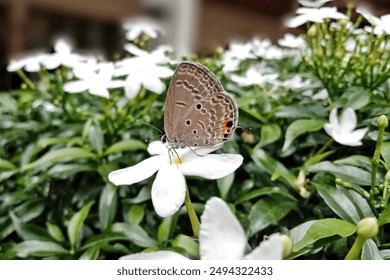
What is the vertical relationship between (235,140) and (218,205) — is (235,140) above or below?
below

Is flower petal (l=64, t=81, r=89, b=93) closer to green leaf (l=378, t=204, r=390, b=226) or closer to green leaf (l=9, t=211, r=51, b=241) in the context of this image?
green leaf (l=9, t=211, r=51, b=241)

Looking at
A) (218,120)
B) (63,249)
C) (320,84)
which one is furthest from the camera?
(320,84)

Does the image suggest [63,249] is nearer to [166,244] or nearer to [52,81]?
[166,244]

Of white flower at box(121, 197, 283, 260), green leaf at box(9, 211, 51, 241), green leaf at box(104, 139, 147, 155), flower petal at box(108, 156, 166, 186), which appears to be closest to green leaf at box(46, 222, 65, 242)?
green leaf at box(9, 211, 51, 241)

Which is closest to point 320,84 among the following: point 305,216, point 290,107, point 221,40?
point 290,107

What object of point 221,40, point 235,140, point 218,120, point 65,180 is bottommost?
point 221,40

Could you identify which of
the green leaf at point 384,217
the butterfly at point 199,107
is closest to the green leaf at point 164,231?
the butterfly at point 199,107

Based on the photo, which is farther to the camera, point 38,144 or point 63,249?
point 38,144
